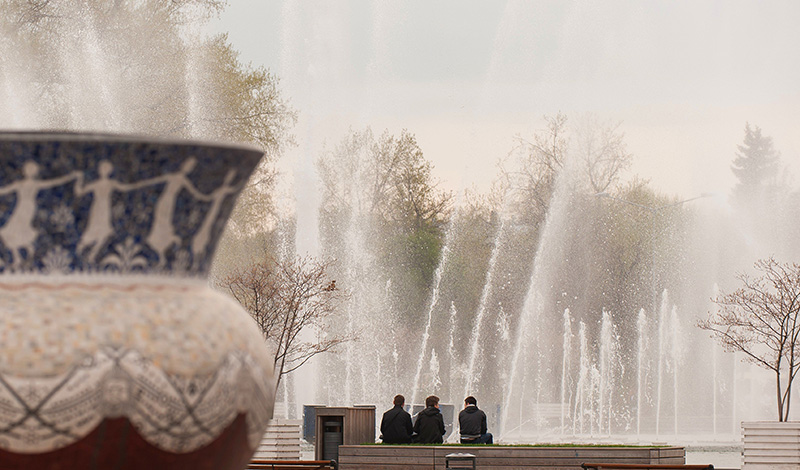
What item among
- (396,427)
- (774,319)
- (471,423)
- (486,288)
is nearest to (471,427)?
(471,423)

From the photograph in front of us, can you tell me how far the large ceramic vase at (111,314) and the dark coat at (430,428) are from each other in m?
10.7

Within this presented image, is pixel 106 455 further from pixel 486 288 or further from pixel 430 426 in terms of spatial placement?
pixel 486 288

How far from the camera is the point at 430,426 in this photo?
47.6 feet

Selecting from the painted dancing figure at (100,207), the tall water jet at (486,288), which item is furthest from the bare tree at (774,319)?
the painted dancing figure at (100,207)

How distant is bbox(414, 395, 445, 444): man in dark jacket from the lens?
47.5 feet

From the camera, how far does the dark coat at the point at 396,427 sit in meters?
14.4

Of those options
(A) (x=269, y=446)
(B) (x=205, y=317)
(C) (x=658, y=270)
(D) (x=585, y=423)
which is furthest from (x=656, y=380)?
(B) (x=205, y=317)

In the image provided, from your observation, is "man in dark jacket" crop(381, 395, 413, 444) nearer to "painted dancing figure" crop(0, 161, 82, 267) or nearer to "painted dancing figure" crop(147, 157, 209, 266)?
"painted dancing figure" crop(147, 157, 209, 266)

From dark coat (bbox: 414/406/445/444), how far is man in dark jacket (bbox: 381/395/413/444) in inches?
5.8

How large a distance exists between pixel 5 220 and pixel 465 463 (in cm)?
916

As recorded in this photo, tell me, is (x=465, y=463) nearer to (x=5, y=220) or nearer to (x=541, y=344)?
(x=5, y=220)

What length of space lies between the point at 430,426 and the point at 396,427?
1.32 feet

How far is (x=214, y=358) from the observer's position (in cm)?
379

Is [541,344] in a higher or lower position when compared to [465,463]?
higher
